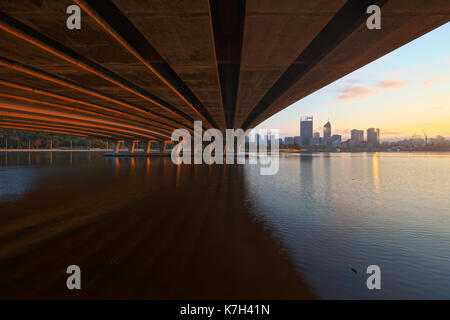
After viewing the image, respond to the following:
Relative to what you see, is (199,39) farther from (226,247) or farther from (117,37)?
(226,247)

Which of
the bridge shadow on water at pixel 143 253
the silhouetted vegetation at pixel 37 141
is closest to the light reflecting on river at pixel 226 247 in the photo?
the bridge shadow on water at pixel 143 253

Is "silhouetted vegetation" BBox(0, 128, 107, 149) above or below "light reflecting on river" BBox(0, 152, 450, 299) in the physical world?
above

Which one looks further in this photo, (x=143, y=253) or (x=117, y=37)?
(x=117, y=37)

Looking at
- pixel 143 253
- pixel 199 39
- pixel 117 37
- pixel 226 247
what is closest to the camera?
pixel 143 253

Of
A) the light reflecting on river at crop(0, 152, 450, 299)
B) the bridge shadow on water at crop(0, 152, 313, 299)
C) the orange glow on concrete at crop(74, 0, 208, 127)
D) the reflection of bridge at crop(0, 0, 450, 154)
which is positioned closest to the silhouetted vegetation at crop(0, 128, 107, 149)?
the reflection of bridge at crop(0, 0, 450, 154)

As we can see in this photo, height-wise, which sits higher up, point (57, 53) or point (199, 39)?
point (199, 39)

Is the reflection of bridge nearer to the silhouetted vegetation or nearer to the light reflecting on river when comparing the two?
the light reflecting on river

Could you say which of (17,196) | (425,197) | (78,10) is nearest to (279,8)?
(78,10)

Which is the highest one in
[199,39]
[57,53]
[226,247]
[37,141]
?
[37,141]

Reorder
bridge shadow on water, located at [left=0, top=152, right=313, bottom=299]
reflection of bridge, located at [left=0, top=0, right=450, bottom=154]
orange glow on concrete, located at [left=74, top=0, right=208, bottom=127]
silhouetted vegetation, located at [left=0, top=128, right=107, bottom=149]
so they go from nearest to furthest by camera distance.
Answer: bridge shadow on water, located at [left=0, top=152, right=313, bottom=299]
orange glow on concrete, located at [left=74, top=0, right=208, bottom=127]
reflection of bridge, located at [left=0, top=0, right=450, bottom=154]
silhouetted vegetation, located at [left=0, top=128, right=107, bottom=149]

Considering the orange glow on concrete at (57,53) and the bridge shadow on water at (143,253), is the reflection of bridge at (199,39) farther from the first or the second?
the bridge shadow on water at (143,253)

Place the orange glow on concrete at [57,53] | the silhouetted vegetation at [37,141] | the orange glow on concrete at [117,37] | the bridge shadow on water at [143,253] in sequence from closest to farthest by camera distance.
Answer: the bridge shadow on water at [143,253], the orange glow on concrete at [117,37], the orange glow on concrete at [57,53], the silhouetted vegetation at [37,141]

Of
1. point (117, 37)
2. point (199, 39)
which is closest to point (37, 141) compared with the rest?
point (117, 37)
